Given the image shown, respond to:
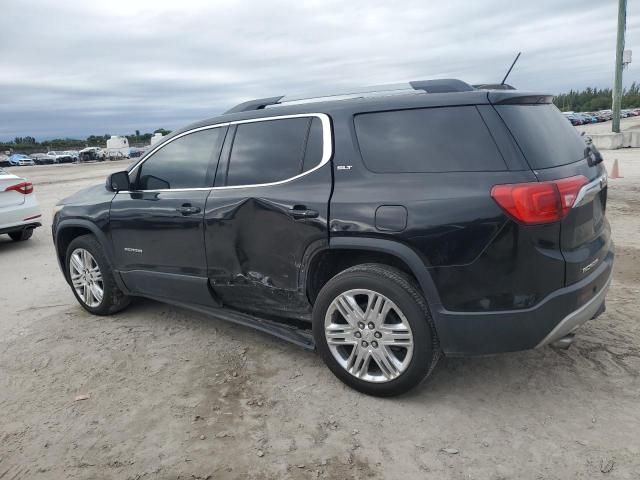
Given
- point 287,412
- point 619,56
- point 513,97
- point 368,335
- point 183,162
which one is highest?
point 619,56

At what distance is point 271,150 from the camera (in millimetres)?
3744

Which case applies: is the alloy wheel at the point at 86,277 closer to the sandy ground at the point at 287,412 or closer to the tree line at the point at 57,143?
the sandy ground at the point at 287,412

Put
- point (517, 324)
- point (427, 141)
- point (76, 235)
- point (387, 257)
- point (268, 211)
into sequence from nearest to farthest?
1. point (517, 324)
2. point (427, 141)
3. point (387, 257)
4. point (268, 211)
5. point (76, 235)

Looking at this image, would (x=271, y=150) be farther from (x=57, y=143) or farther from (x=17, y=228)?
(x=57, y=143)

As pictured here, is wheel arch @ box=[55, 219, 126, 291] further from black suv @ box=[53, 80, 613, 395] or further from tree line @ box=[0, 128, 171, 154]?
tree line @ box=[0, 128, 171, 154]

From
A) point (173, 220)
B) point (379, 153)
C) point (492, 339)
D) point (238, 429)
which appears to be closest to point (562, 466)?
point (492, 339)

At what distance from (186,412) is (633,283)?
4.26 m

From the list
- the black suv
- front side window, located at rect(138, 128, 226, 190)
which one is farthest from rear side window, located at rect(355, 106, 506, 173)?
front side window, located at rect(138, 128, 226, 190)

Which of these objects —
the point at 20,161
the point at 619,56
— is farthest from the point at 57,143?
the point at 619,56

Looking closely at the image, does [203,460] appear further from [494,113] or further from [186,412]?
[494,113]

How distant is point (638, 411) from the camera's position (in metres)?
3.02

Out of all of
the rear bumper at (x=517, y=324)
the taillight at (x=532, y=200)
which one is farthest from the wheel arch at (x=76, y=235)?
the taillight at (x=532, y=200)

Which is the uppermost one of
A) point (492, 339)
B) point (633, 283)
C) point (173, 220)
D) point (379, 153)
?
point (379, 153)

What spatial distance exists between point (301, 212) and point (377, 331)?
88 cm
